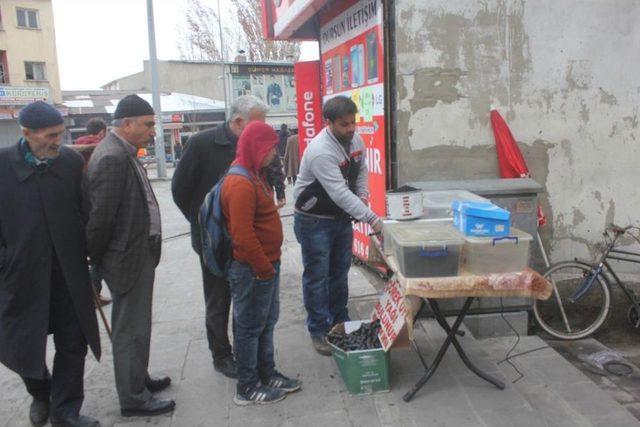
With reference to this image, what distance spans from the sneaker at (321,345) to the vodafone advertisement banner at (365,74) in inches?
63.0

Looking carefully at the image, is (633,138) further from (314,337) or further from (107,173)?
(107,173)

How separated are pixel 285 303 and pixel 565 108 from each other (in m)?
3.14

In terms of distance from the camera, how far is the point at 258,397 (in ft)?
10.9

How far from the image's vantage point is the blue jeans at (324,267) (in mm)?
3842

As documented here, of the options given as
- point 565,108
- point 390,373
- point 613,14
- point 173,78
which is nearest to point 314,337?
point 390,373

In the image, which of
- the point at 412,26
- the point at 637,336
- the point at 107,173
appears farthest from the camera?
the point at 637,336

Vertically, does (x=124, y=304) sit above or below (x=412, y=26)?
below

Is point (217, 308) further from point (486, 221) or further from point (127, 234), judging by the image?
point (486, 221)

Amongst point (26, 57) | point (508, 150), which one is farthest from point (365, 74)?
point (26, 57)

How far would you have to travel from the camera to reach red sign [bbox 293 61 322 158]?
22.9 feet

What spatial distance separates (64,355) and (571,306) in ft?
14.0

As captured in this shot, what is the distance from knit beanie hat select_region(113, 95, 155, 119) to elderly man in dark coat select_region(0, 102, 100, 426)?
0.31 meters

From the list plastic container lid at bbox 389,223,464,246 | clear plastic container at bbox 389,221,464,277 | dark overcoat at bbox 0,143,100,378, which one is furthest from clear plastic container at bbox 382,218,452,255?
dark overcoat at bbox 0,143,100,378

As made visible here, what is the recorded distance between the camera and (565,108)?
491cm
